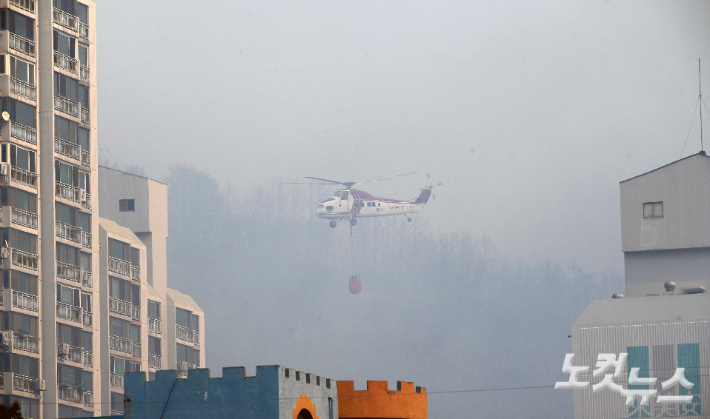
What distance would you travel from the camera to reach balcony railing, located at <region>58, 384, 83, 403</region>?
4063 inches

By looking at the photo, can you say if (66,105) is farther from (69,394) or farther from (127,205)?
(127,205)

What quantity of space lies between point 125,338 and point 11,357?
89.0 feet

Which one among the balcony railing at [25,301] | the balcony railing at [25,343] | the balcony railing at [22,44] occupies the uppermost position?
the balcony railing at [22,44]

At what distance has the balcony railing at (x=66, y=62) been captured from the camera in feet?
349

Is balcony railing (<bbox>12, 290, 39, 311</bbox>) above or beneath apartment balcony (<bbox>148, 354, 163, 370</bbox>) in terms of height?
above

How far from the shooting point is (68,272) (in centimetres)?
10631

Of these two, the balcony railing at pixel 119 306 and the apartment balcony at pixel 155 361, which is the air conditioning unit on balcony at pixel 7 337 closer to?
the balcony railing at pixel 119 306

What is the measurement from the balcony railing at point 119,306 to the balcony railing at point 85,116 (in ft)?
65.8

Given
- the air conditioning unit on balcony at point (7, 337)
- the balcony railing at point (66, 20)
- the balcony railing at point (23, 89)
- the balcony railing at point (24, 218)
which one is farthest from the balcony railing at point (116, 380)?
the balcony railing at point (66, 20)

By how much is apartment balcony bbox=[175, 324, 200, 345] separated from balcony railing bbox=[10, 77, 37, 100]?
1984 inches

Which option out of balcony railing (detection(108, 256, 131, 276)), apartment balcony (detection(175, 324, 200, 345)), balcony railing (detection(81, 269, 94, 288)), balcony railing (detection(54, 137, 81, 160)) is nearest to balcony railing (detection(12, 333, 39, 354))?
balcony railing (detection(81, 269, 94, 288))

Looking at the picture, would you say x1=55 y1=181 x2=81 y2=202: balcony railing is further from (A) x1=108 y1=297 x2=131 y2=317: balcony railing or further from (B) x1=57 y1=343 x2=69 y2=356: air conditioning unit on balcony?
(A) x1=108 y1=297 x2=131 y2=317: balcony railing

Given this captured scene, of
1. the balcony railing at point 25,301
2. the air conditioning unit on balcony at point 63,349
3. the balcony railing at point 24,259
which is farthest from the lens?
the air conditioning unit on balcony at point 63,349

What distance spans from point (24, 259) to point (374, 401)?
55.4 m
